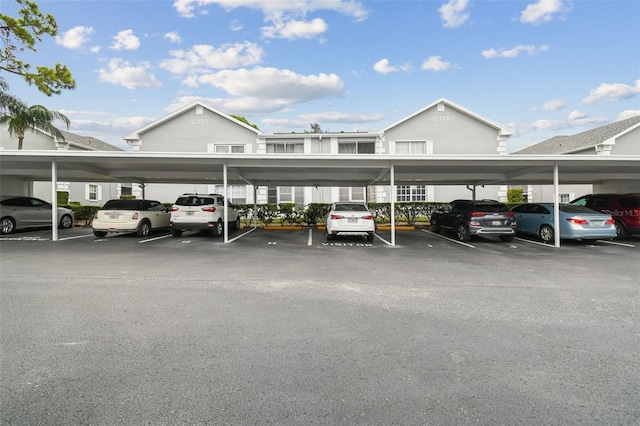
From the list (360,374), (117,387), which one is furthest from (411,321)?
(117,387)

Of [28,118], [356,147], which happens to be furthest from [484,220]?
[28,118]

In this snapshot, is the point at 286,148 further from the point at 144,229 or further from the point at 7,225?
the point at 7,225

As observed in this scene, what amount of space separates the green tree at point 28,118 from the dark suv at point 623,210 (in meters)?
28.4

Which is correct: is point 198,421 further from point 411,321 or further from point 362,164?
point 362,164

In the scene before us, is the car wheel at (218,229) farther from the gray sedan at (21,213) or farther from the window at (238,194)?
the window at (238,194)

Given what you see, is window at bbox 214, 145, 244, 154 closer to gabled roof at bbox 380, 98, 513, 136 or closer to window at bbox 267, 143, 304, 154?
window at bbox 267, 143, 304, 154

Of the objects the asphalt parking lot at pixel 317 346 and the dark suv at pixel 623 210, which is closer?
the asphalt parking lot at pixel 317 346

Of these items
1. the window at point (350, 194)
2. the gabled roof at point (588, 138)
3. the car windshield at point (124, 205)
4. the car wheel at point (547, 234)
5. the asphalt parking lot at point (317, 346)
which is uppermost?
the gabled roof at point (588, 138)

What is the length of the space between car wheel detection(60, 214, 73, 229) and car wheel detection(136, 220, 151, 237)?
20.7 feet

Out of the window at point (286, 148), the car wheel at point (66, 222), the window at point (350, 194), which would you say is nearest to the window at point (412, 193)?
the window at point (350, 194)

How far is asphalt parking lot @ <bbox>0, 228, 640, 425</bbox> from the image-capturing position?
8.69ft

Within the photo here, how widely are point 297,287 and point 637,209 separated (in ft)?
44.0

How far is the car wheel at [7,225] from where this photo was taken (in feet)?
47.4

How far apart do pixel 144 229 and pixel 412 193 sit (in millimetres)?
15855
